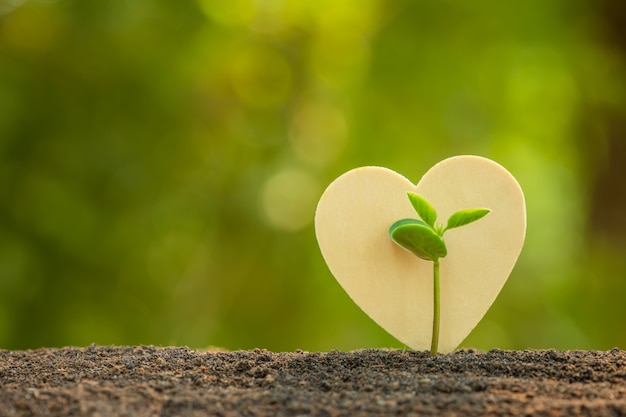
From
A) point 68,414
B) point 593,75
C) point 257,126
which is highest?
point 593,75

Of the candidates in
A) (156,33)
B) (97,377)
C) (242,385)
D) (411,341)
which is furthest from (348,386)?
(156,33)

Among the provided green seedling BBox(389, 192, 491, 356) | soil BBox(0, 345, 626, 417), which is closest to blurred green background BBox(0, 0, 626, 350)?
soil BBox(0, 345, 626, 417)

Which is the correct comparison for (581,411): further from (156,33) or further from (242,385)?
(156,33)

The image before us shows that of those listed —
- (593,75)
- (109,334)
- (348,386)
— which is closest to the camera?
(348,386)

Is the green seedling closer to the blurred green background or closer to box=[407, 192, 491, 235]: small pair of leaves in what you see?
box=[407, 192, 491, 235]: small pair of leaves

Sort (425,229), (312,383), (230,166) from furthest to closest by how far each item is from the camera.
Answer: (230,166), (425,229), (312,383)

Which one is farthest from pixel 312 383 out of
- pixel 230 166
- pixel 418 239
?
pixel 230 166

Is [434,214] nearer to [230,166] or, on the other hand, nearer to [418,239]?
[418,239]
